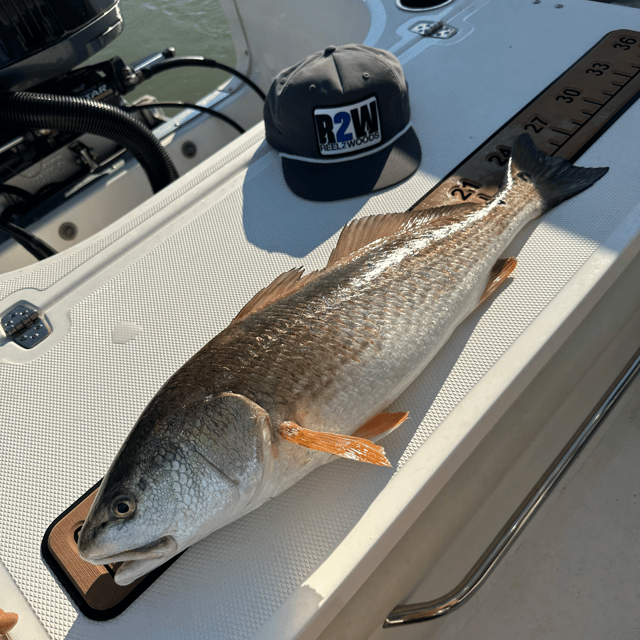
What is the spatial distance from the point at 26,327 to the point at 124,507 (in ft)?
3.06

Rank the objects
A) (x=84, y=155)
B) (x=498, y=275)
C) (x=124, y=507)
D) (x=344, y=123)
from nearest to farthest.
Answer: (x=124, y=507) < (x=498, y=275) < (x=344, y=123) < (x=84, y=155)

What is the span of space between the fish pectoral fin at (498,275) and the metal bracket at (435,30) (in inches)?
58.3

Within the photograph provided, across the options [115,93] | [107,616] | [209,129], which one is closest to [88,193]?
[115,93]

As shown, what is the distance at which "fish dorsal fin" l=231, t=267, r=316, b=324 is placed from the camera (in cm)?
133

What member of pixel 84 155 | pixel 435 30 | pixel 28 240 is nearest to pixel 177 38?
pixel 84 155

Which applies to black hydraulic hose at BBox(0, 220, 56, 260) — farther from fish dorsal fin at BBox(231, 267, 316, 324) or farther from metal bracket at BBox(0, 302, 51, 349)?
fish dorsal fin at BBox(231, 267, 316, 324)

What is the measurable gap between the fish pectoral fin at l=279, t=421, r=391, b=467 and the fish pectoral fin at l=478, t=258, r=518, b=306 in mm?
594

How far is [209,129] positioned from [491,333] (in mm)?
2419

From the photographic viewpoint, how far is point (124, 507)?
97 centimetres

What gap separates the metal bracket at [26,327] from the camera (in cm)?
162

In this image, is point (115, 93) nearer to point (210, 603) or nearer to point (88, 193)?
point (88, 193)

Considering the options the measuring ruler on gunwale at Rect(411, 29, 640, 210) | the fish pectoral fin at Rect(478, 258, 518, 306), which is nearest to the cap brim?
the measuring ruler on gunwale at Rect(411, 29, 640, 210)

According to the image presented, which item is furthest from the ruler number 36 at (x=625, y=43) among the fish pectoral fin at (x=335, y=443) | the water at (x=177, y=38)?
the water at (x=177, y=38)

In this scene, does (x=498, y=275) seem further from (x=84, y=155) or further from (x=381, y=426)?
(x=84, y=155)
